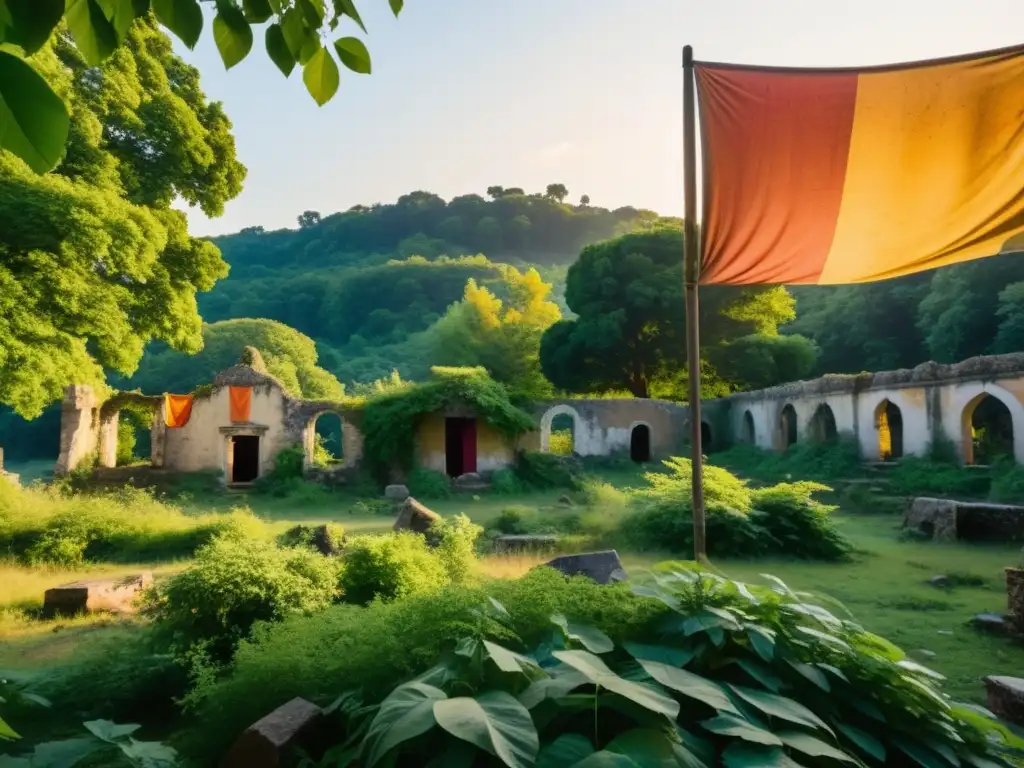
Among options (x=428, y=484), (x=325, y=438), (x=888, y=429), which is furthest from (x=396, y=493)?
(x=325, y=438)

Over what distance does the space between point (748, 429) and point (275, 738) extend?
2287 centimetres

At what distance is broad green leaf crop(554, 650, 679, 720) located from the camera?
1.68 meters

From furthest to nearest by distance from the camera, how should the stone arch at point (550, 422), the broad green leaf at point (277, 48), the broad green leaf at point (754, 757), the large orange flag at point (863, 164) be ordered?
the stone arch at point (550, 422), the large orange flag at point (863, 164), the broad green leaf at point (754, 757), the broad green leaf at point (277, 48)

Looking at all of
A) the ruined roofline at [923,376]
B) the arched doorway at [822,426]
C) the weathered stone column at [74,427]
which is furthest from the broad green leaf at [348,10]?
the arched doorway at [822,426]

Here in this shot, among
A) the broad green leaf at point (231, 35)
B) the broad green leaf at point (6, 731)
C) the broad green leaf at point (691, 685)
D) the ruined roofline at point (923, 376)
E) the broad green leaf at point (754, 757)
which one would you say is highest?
the ruined roofline at point (923, 376)

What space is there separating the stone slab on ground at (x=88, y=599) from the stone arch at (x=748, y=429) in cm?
2005

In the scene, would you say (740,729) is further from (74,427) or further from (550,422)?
(550,422)

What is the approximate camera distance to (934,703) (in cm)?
220

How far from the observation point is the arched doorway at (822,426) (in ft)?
62.2

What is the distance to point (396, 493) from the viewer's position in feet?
57.2

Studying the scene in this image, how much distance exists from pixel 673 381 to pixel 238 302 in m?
36.8

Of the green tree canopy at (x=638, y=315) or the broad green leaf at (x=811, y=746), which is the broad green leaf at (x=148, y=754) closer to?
the broad green leaf at (x=811, y=746)

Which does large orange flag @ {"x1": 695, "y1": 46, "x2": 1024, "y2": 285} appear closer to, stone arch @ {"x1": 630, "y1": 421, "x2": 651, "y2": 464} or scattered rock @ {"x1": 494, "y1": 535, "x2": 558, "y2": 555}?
scattered rock @ {"x1": 494, "y1": 535, "x2": 558, "y2": 555}

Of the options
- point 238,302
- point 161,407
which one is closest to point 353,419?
point 161,407
